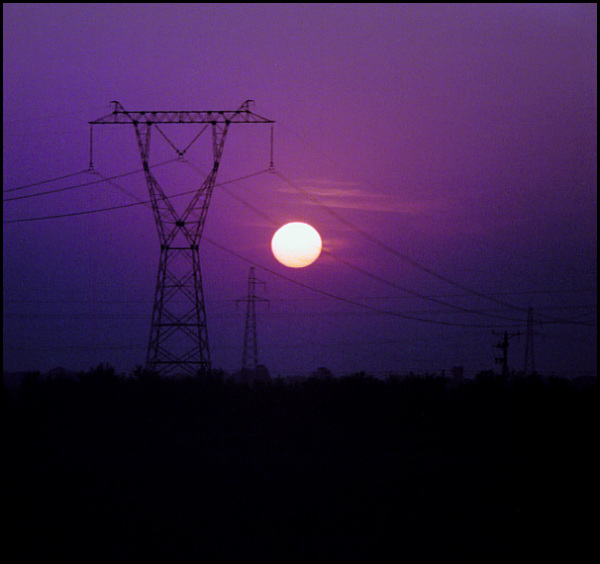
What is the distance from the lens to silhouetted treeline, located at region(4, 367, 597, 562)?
18312mm

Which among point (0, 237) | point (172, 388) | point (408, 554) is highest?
point (0, 237)

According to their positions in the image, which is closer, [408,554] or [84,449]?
[408,554]

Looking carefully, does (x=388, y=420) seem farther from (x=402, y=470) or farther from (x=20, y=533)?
(x=20, y=533)

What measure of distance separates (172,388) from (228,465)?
9547 mm

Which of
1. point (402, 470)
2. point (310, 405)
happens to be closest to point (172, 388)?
point (310, 405)

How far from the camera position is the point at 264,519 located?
20109 mm

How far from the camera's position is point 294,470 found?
2459 centimetres

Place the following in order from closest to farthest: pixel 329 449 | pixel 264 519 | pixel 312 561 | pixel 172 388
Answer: pixel 312 561
pixel 264 519
pixel 329 449
pixel 172 388

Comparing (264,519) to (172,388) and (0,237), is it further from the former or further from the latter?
(172,388)

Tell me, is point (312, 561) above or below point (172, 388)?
below

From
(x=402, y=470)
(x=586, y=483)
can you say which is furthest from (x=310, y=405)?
(x=586, y=483)

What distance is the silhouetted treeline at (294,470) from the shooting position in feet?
60.1

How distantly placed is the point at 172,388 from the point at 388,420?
350 inches

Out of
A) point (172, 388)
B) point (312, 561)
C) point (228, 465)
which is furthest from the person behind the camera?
point (172, 388)
